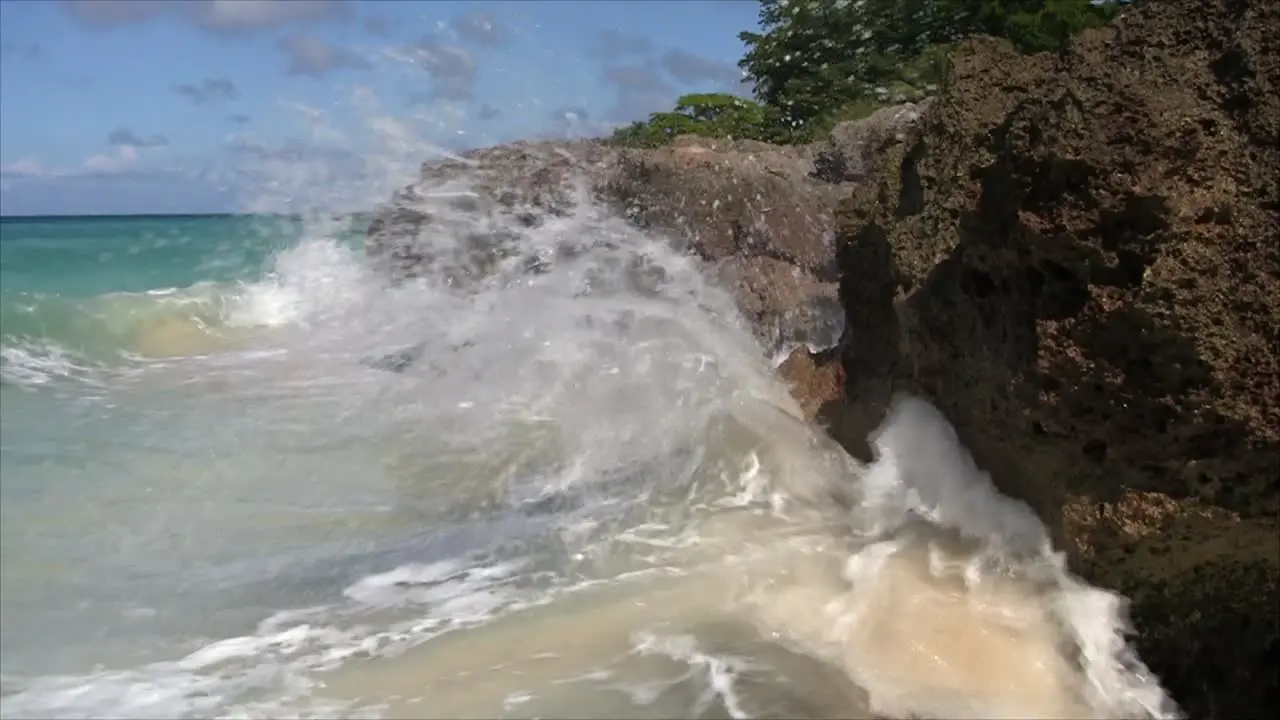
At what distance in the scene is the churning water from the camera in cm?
310

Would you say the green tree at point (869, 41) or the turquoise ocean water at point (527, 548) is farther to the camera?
the green tree at point (869, 41)

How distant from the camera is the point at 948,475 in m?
4.03

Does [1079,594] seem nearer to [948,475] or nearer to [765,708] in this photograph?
[948,475]

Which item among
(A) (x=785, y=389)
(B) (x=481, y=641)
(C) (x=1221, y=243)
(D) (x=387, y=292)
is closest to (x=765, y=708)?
(B) (x=481, y=641)

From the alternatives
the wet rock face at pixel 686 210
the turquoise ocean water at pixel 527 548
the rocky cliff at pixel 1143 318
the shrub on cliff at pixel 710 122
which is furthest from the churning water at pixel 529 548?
the shrub on cliff at pixel 710 122

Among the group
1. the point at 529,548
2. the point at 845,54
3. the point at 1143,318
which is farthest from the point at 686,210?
the point at 845,54

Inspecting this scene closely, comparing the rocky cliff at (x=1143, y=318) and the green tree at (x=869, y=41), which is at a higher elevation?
the green tree at (x=869, y=41)

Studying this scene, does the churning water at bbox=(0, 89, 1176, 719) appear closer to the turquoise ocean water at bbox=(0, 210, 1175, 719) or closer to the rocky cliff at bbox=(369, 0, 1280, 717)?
the turquoise ocean water at bbox=(0, 210, 1175, 719)

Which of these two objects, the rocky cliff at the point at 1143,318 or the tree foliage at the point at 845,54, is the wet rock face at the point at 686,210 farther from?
the tree foliage at the point at 845,54

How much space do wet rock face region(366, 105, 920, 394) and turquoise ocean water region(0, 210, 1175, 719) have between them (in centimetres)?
45

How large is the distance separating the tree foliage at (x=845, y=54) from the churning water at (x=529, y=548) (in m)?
9.71

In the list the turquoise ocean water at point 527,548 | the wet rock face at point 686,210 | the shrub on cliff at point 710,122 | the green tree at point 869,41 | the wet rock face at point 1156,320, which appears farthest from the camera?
the shrub on cliff at point 710,122

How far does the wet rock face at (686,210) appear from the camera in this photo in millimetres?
7422

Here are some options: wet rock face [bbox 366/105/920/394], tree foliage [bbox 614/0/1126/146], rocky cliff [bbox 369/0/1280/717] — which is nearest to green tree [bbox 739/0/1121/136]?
tree foliage [bbox 614/0/1126/146]
